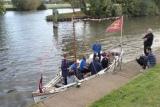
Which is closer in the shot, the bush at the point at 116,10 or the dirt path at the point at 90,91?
the dirt path at the point at 90,91

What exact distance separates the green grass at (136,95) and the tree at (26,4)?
9014cm

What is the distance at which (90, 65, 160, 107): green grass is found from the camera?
50.8ft

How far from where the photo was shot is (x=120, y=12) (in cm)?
7175

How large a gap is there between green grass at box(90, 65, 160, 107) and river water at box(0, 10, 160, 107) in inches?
231

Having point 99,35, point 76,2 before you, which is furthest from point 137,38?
point 76,2

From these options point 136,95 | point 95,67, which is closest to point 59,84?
point 95,67

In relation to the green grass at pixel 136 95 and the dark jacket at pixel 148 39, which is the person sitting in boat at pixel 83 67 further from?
the dark jacket at pixel 148 39

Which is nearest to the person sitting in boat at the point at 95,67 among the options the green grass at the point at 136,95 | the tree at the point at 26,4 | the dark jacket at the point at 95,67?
the dark jacket at the point at 95,67

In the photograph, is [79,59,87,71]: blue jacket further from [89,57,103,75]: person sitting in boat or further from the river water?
the river water

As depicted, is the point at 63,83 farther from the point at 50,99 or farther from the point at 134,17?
the point at 134,17

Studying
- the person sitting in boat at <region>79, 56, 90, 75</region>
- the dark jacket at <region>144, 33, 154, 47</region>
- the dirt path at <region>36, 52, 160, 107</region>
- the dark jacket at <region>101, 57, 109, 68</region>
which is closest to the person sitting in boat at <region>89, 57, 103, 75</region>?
the person sitting in boat at <region>79, 56, 90, 75</region>

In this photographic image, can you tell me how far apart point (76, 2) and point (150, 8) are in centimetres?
1554

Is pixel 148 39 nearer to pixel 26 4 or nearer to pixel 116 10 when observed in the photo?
pixel 116 10

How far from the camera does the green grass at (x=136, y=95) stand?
15.5m
